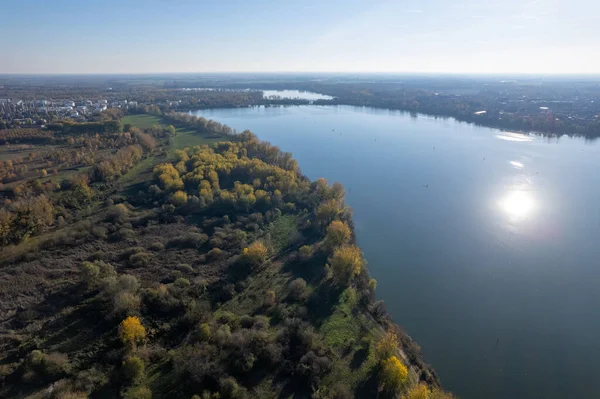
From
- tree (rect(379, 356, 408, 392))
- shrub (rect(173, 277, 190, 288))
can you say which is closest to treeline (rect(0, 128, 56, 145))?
shrub (rect(173, 277, 190, 288))

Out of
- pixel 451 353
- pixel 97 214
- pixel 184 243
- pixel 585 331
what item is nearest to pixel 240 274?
pixel 184 243

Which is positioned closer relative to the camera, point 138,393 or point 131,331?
point 138,393

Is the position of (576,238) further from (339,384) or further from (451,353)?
(339,384)

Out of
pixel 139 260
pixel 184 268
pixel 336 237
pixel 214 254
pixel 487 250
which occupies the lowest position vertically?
pixel 487 250

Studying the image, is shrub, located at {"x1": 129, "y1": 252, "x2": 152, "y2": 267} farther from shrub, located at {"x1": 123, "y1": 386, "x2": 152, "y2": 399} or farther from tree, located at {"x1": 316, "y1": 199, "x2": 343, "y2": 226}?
tree, located at {"x1": 316, "y1": 199, "x2": 343, "y2": 226}

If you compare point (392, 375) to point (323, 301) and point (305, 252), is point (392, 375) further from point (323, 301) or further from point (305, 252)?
point (305, 252)

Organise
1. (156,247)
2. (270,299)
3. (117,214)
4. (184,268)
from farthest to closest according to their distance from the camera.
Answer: (117,214) < (156,247) < (184,268) < (270,299)

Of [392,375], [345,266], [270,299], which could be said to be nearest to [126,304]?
[270,299]
